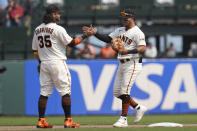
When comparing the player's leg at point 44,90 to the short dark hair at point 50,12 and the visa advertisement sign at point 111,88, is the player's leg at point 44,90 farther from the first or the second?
the visa advertisement sign at point 111,88

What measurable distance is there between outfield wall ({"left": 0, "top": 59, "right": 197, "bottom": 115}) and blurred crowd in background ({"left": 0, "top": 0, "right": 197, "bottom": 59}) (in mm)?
1869

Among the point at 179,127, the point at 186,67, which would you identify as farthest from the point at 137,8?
the point at 179,127

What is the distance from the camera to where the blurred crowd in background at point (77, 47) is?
15.3 meters

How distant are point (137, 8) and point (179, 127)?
10475 mm

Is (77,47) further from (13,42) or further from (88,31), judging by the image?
(88,31)

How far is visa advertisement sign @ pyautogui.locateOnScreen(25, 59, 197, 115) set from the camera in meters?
13.1

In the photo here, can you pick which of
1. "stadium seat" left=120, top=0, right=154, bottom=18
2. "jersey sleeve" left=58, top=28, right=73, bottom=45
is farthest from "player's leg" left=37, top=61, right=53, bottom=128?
"stadium seat" left=120, top=0, right=154, bottom=18

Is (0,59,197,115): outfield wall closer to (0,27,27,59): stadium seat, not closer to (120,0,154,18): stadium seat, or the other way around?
(0,27,27,59): stadium seat

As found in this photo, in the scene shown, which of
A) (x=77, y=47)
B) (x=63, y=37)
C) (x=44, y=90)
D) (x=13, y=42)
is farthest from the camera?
(x=13, y=42)

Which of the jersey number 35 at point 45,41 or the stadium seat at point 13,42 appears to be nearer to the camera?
the jersey number 35 at point 45,41

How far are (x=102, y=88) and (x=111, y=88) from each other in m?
0.23

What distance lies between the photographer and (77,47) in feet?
52.7

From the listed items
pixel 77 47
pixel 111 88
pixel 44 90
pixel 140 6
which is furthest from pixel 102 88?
pixel 140 6

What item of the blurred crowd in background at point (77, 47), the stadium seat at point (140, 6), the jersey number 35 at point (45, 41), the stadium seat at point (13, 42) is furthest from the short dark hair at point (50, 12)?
the stadium seat at point (140, 6)
